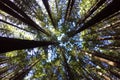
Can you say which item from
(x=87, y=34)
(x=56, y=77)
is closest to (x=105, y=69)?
(x=87, y=34)

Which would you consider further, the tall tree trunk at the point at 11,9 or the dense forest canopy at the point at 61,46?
the dense forest canopy at the point at 61,46

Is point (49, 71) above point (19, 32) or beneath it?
beneath

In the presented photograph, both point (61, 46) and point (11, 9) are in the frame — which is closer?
point (11, 9)

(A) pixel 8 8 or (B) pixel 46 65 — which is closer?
(A) pixel 8 8

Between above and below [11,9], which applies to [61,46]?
below

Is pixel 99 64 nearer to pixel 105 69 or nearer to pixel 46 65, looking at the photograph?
pixel 105 69

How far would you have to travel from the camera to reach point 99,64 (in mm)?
13383

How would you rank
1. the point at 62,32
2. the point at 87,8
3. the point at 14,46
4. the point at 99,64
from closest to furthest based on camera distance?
the point at 14,46 → the point at 87,8 → the point at 99,64 → the point at 62,32

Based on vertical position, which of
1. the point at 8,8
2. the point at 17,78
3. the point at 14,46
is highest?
the point at 8,8

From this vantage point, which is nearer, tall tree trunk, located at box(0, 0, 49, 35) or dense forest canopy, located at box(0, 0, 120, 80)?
tall tree trunk, located at box(0, 0, 49, 35)

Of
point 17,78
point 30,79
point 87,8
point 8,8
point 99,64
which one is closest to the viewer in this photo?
point 8,8

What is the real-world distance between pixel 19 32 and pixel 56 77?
460cm

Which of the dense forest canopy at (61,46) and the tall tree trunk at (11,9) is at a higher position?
the tall tree trunk at (11,9)

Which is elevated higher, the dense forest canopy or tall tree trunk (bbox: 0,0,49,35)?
tall tree trunk (bbox: 0,0,49,35)
